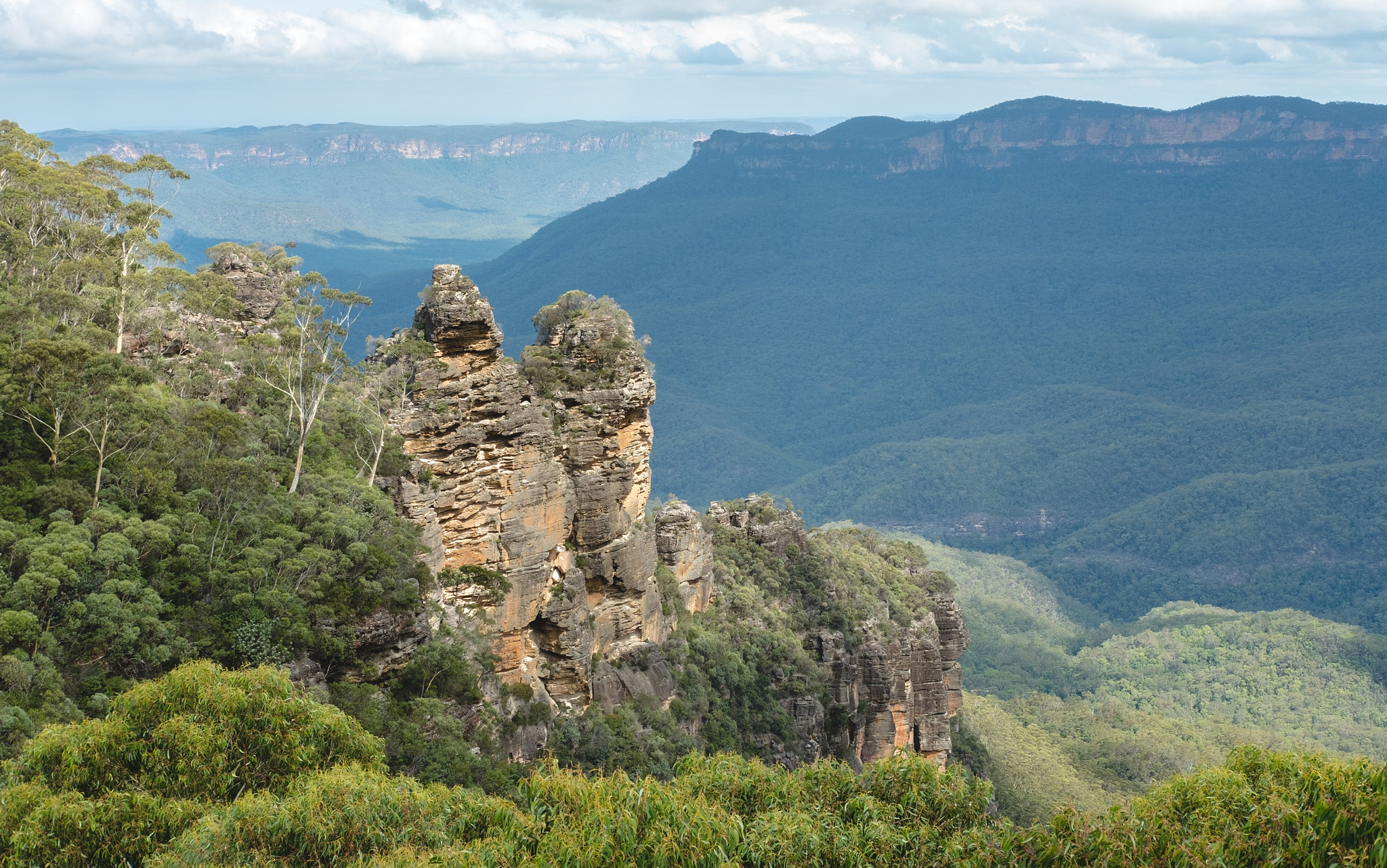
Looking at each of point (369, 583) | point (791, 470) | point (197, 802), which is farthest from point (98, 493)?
point (791, 470)

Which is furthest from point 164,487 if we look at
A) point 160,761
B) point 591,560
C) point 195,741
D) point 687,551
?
point 687,551

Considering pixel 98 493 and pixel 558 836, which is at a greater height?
pixel 98 493

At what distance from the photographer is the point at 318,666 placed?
2425 centimetres

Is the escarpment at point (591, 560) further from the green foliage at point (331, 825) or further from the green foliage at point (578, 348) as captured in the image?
the green foliage at point (331, 825)

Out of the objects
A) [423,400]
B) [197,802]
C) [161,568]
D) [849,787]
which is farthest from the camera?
[423,400]

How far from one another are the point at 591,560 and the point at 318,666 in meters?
12.0

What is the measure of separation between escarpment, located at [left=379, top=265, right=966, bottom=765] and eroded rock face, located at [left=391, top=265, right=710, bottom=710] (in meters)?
0.05

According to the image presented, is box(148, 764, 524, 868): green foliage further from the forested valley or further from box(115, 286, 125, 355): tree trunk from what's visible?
box(115, 286, 125, 355): tree trunk

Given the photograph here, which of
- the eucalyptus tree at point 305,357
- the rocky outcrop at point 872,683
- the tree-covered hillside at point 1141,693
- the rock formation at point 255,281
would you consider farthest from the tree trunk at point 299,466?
the tree-covered hillside at point 1141,693

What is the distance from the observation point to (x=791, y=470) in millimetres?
187375

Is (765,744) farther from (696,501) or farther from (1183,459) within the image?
(1183,459)

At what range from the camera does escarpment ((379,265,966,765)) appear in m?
30.6

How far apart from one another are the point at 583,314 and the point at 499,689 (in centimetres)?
1285

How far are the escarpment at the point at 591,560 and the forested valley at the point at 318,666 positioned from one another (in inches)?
15.8
